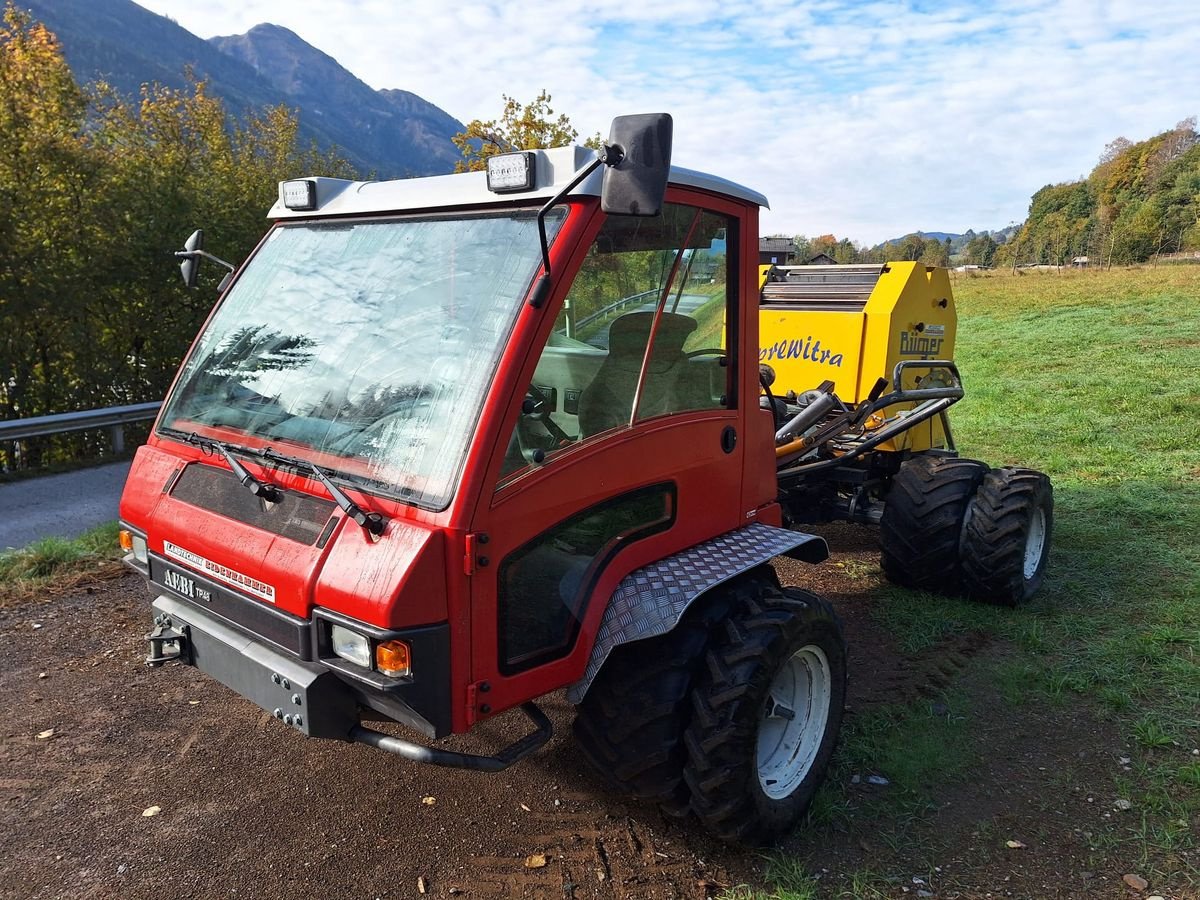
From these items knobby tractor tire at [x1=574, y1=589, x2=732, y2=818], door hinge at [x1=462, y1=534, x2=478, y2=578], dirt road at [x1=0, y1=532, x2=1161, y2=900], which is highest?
door hinge at [x1=462, y1=534, x2=478, y2=578]

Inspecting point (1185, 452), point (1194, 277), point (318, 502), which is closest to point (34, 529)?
point (318, 502)

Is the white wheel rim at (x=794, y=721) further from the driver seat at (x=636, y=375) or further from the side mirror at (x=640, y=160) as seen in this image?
the side mirror at (x=640, y=160)

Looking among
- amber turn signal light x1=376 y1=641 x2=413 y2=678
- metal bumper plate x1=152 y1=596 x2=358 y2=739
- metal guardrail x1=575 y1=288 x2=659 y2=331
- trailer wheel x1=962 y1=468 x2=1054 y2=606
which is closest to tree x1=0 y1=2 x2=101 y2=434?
metal bumper plate x1=152 y1=596 x2=358 y2=739

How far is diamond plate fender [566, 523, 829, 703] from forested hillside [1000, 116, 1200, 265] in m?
42.3

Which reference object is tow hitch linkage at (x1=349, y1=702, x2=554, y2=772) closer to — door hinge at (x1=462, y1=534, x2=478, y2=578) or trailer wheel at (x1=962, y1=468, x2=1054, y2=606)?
door hinge at (x1=462, y1=534, x2=478, y2=578)

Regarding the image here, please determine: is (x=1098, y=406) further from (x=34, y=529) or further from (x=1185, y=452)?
(x=34, y=529)

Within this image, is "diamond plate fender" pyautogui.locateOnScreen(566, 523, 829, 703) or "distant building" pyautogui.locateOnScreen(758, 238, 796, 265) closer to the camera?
"diamond plate fender" pyautogui.locateOnScreen(566, 523, 829, 703)

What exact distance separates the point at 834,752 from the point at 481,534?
6.11ft

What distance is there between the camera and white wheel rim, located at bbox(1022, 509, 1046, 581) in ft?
16.9

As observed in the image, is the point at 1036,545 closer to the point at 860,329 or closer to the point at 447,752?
the point at 860,329

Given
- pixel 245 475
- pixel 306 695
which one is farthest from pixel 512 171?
pixel 306 695

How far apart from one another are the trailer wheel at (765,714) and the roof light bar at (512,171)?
1623 millimetres

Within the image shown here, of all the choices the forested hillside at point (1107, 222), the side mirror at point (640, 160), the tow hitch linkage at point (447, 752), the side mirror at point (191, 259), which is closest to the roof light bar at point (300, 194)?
the side mirror at point (191, 259)

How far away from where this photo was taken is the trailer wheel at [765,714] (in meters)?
2.74
